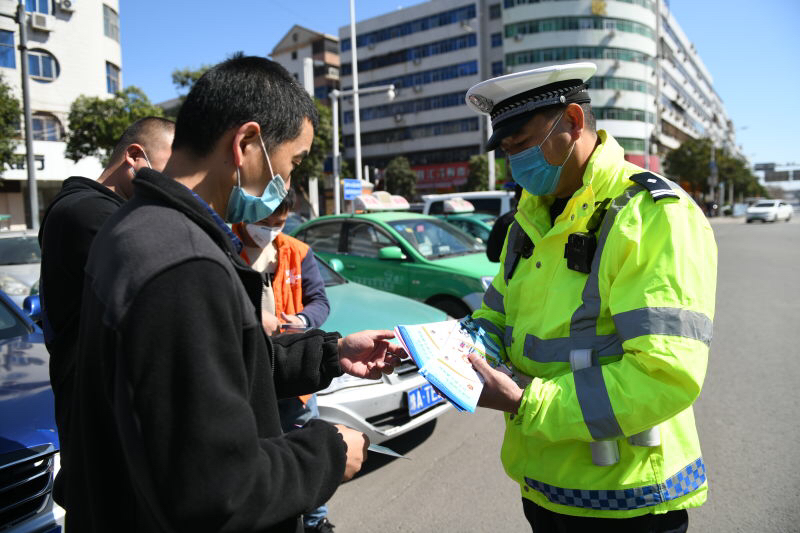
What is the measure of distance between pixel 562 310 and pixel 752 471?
108 inches

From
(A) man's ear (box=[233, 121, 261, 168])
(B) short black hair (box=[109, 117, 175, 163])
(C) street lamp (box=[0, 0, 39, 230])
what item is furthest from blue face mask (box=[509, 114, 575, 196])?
(C) street lamp (box=[0, 0, 39, 230])

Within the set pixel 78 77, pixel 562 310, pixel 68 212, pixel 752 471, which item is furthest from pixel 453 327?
pixel 78 77

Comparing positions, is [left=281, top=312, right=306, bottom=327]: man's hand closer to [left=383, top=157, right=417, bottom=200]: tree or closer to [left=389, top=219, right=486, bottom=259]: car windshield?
[left=389, top=219, right=486, bottom=259]: car windshield

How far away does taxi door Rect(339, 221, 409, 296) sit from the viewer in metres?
6.33

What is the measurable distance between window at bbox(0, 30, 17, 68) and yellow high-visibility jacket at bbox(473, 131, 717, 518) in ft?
109

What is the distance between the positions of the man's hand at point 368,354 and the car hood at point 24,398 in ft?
4.28

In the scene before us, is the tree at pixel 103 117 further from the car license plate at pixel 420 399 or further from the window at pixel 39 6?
the car license plate at pixel 420 399

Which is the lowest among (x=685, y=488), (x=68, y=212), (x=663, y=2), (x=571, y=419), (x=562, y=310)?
(x=685, y=488)

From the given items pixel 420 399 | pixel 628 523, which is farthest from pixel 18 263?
pixel 628 523

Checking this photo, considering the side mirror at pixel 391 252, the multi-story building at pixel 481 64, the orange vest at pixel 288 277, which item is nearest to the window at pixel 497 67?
the multi-story building at pixel 481 64

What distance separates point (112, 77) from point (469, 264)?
33.7m

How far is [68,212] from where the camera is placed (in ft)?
5.48

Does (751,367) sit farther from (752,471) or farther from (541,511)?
(541,511)

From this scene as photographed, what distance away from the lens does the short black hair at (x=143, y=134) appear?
238 centimetres
